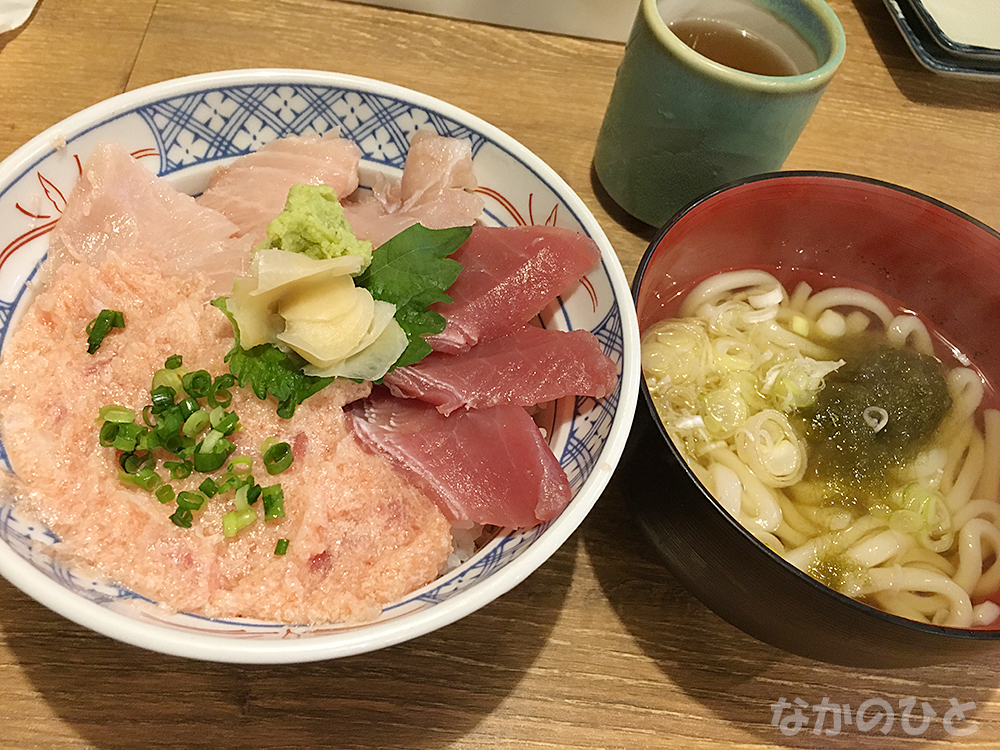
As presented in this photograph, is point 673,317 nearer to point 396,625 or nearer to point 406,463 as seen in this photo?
point 406,463

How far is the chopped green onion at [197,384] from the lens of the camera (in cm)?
122

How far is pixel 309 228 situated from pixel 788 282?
4.24ft

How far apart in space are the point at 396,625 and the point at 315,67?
1993 mm

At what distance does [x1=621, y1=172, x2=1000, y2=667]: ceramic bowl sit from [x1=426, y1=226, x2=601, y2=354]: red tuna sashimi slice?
0.15m

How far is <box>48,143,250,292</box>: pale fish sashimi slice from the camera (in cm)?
139

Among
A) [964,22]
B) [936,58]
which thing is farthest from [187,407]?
[964,22]

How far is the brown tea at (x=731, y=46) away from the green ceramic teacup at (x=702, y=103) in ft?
0.05

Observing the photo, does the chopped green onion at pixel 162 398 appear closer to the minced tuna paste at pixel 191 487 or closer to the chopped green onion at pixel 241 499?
the minced tuna paste at pixel 191 487

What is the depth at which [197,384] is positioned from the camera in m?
1.22

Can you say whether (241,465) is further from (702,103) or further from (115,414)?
(702,103)

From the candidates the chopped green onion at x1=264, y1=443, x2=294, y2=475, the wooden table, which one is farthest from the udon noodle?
the chopped green onion at x1=264, y1=443, x2=294, y2=475

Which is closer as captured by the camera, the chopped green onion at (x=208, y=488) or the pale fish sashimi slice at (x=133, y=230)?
the chopped green onion at (x=208, y=488)

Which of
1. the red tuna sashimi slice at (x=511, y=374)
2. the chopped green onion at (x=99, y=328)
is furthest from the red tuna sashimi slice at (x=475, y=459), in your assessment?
the chopped green onion at (x=99, y=328)

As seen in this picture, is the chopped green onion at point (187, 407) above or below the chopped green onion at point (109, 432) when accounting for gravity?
above
